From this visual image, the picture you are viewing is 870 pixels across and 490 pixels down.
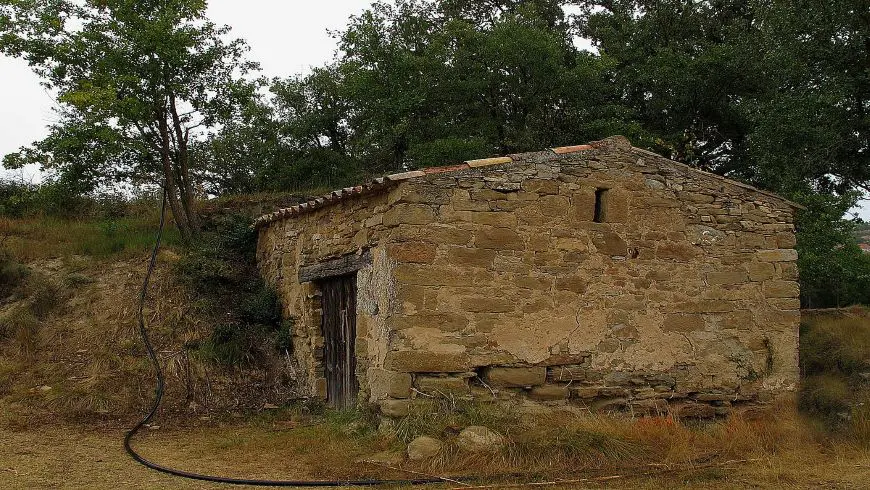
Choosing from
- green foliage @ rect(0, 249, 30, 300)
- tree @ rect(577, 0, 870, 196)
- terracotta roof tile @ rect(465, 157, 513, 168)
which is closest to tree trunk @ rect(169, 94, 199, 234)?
green foliage @ rect(0, 249, 30, 300)

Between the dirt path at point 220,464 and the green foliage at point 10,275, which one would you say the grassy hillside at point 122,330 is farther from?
the dirt path at point 220,464

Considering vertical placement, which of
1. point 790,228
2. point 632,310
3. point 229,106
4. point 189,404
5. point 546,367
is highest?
point 229,106

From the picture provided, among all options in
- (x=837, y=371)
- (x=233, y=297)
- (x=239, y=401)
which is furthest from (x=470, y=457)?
(x=233, y=297)

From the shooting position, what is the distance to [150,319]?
10492 millimetres

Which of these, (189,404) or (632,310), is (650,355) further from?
(189,404)

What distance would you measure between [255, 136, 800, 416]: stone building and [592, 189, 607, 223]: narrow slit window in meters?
0.01

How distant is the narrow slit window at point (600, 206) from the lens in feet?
26.1

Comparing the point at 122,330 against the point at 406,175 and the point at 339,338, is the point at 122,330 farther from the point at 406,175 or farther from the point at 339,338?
the point at 406,175

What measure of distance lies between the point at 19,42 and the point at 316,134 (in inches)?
338

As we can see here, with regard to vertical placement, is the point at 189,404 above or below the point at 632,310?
below

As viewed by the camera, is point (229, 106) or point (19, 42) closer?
point (19, 42)

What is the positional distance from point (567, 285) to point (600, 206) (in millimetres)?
1023

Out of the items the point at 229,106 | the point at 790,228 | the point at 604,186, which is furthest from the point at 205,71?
the point at 790,228

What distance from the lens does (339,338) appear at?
9008mm
